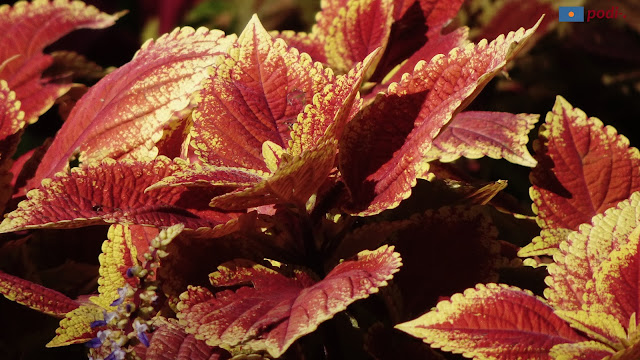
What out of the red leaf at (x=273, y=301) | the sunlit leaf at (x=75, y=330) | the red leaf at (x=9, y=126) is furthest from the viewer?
the red leaf at (x=9, y=126)

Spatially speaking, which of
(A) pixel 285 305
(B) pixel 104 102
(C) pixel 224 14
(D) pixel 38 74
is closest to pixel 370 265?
(A) pixel 285 305

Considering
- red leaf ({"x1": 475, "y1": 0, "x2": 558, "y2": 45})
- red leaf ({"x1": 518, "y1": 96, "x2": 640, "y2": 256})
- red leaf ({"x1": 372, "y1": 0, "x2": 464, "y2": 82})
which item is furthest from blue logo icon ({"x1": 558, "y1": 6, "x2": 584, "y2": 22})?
red leaf ({"x1": 518, "y1": 96, "x2": 640, "y2": 256})

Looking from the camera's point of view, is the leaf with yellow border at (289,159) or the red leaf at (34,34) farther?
the red leaf at (34,34)

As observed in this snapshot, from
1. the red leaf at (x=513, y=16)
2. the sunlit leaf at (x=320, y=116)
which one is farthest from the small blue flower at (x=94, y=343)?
the red leaf at (x=513, y=16)

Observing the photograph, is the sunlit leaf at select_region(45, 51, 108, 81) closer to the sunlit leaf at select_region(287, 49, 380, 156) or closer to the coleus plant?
the coleus plant

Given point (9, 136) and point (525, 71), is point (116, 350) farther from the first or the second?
point (525, 71)

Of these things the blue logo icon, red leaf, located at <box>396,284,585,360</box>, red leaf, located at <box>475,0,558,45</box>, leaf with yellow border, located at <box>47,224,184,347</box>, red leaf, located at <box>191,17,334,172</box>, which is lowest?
red leaf, located at <box>396,284,585,360</box>

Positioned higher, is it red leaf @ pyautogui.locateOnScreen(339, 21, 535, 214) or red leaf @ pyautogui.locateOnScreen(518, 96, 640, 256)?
red leaf @ pyautogui.locateOnScreen(339, 21, 535, 214)

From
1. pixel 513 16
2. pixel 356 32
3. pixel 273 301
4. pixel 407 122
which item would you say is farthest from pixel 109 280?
pixel 513 16

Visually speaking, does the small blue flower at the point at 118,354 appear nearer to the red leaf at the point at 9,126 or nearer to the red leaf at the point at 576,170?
the red leaf at the point at 9,126
